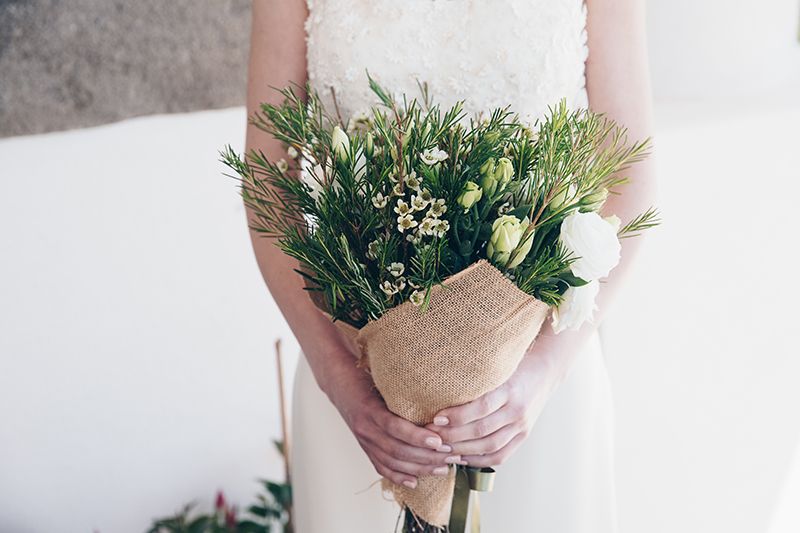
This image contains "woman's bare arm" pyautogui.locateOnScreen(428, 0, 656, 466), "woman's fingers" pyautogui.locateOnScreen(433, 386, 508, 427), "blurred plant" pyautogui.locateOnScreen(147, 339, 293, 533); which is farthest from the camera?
"blurred plant" pyautogui.locateOnScreen(147, 339, 293, 533)

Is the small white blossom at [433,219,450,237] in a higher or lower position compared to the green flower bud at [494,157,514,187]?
lower

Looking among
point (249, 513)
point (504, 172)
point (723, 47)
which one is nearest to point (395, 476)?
point (504, 172)

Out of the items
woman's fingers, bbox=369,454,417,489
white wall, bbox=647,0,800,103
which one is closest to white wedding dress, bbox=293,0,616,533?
woman's fingers, bbox=369,454,417,489

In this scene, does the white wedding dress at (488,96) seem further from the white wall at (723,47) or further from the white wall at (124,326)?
the white wall at (723,47)

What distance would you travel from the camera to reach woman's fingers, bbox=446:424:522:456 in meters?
0.94

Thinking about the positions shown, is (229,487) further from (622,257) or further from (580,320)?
(580,320)

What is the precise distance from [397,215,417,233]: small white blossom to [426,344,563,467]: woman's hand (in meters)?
0.27

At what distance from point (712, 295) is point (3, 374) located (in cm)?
168

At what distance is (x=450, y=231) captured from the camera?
79 cm

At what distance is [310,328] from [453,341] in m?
0.37

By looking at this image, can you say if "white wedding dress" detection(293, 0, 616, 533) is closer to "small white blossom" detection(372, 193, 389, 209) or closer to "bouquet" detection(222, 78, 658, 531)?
"bouquet" detection(222, 78, 658, 531)

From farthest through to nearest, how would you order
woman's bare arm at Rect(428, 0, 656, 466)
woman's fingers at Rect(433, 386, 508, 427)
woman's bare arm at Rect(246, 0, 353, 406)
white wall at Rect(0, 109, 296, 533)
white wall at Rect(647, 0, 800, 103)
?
white wall at Rect(647, 0, 800, 103), white wall at Rect(0, 109, 296, 533), woman's bare arm at Rect(246, 0, 353, 406), woman's bare arm at Rect(428, 0, 656, 466), woman's fingers at Rect(433, 386, 508, 427)

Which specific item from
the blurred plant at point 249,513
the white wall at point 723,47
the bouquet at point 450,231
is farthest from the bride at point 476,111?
the white wall at point 723,47

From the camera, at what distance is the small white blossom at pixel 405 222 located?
74cm
